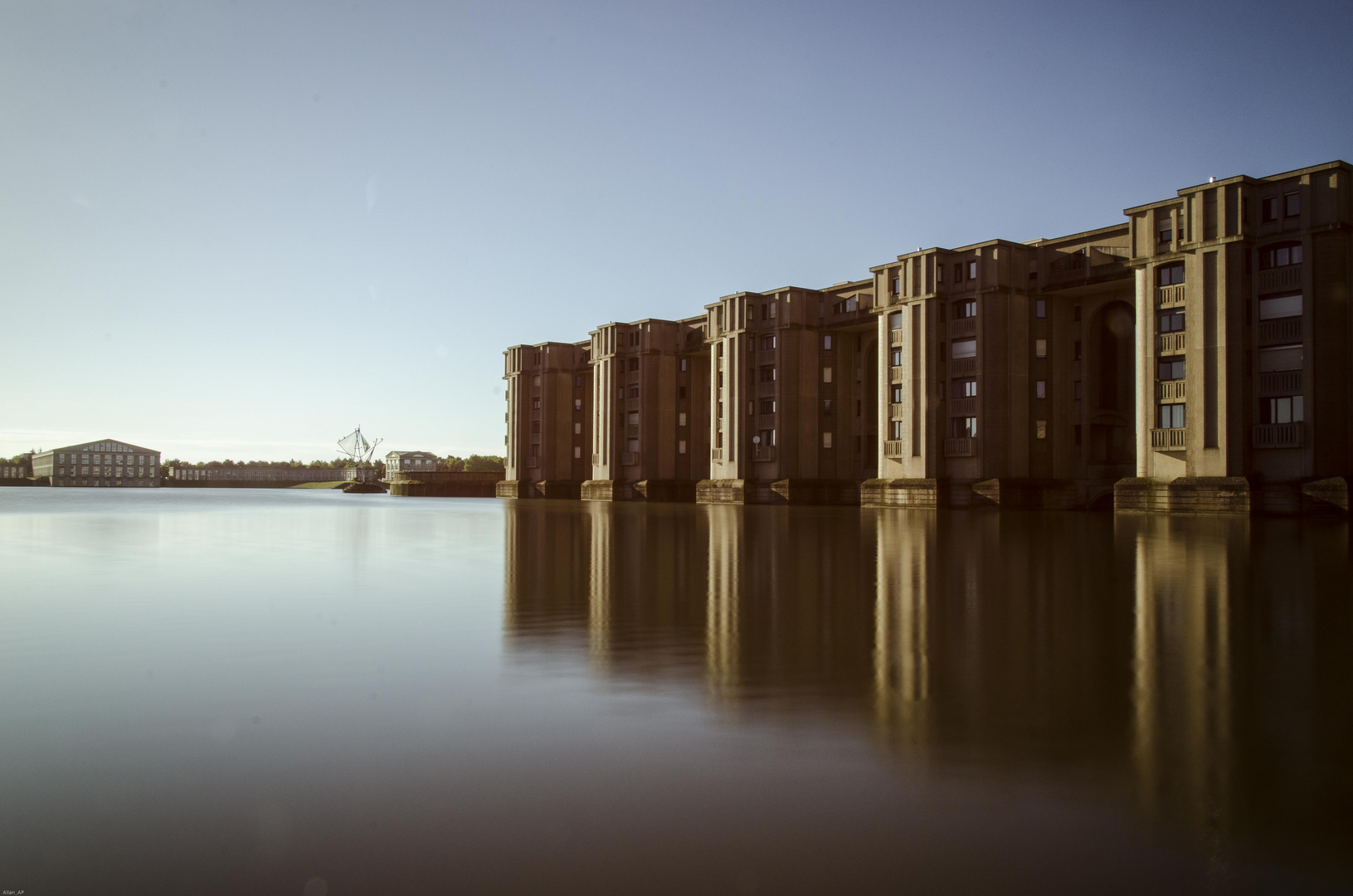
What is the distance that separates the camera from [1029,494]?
51.1m

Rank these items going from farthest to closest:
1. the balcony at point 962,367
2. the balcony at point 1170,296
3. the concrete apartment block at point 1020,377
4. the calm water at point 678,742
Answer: the balcony at point 962,367
the concrete apartment block at point 1020,377
the balcony at point 1170,296
the calm water at point 678,742

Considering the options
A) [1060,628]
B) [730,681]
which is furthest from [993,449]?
[730,681]

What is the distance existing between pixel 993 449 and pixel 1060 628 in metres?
46.5

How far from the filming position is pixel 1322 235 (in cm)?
3878

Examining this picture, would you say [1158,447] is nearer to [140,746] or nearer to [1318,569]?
[1318,569]

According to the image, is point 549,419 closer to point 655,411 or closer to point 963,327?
point 655,411

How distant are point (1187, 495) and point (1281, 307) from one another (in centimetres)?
949

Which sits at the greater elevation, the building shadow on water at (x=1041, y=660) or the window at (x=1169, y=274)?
the window at (x=1169, y=274)

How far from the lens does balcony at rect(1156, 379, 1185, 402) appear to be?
4269 centimetres

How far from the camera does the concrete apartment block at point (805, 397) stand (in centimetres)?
6788

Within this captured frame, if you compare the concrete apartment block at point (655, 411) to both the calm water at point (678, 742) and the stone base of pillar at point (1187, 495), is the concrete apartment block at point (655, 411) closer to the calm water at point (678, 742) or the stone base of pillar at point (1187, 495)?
the stone base of pillar at point (1187, 495)

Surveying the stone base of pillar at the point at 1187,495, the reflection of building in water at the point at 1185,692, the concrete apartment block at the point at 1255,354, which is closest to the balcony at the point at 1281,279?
the concrete apartment block at the point at 1255,354

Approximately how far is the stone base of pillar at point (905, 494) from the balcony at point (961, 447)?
207 cm

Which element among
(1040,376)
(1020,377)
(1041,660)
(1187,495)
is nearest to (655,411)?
(1020,377)
